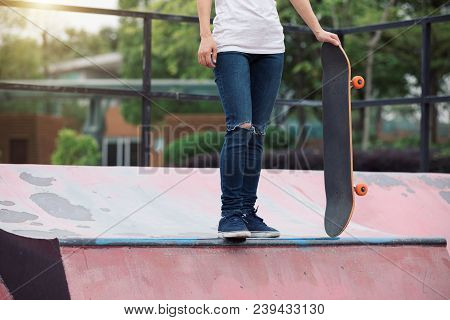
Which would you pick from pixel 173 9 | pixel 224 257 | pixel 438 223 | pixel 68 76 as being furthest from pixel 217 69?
pixel 68 76

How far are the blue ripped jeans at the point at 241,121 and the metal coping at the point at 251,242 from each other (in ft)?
0.59

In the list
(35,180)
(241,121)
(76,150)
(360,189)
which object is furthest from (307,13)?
(76,150)

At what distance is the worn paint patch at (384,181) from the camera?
4430mm

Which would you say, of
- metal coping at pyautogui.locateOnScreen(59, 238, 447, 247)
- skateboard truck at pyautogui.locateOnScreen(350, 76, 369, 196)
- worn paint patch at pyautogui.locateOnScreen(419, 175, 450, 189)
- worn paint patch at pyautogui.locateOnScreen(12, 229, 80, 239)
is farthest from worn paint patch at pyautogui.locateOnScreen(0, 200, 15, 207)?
worn paint patch at pyautogui.locateOnScreen(419, 175, 450, 189)

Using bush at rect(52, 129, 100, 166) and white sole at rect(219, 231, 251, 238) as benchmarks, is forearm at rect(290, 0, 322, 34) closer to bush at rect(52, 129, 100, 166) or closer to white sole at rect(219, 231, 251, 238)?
white sole at rect(219, 231, 251, 238)

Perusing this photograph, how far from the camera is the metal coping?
2654 millimetres

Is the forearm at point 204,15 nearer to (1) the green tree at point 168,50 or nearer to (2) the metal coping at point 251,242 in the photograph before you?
(2) the metal coping at point 251,242

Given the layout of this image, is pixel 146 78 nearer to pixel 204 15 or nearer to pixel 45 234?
pixel 204 15

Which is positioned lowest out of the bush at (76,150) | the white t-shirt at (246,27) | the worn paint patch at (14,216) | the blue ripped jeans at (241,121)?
the bush at (76,150)

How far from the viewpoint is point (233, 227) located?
2.91 m

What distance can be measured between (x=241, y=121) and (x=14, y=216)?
1.11 m

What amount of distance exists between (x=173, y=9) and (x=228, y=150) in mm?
11793

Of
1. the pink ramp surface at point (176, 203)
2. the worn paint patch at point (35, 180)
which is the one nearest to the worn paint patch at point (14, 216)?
the pink ramp surface at point (176, 203)
